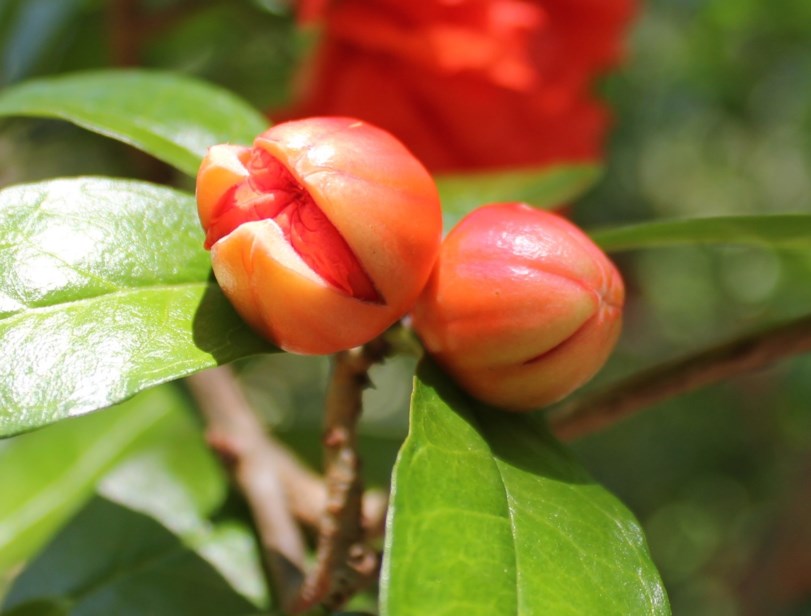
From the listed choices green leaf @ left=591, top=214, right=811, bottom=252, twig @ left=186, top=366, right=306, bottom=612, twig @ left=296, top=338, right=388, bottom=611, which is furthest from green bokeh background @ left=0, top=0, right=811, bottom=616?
twig @ left=296, top=338, right=388, bottom=611

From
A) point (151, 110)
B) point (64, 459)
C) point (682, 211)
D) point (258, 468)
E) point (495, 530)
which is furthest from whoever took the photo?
point (682, 211)

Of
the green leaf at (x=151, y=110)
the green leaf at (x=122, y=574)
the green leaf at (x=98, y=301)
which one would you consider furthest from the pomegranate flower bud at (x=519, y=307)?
the green leaf at (x=122, y=574)

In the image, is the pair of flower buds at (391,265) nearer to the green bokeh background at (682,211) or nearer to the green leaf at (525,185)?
the green leaf at (525,185)

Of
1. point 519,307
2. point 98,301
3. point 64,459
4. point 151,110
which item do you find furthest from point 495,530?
point 64,459

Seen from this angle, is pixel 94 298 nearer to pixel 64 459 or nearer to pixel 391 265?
pixel 391 265

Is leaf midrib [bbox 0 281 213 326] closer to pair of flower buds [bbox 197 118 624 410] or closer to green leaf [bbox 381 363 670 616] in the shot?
pair of flower buds [bbox 197 118 624 410]

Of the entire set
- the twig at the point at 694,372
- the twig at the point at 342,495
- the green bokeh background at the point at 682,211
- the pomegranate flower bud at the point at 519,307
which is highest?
the pomegranate flower bud at the point at 519,307
